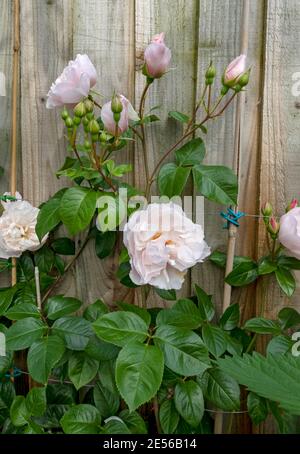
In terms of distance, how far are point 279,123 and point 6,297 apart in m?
0.93

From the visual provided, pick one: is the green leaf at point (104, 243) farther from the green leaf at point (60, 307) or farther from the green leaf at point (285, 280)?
the green leaf at point (285, 280)

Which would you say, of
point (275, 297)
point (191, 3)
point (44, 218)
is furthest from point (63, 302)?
point (191, 3)

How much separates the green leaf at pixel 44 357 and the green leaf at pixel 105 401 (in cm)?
22

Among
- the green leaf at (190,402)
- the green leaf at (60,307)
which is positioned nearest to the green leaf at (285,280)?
the green leaf at (190,402)

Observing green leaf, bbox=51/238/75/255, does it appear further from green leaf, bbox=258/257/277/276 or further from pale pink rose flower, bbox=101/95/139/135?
green leaf, bbox=258/257/277/276

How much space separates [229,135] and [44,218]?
578 mm

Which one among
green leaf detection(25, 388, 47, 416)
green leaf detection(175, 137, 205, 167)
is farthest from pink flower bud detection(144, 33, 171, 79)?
green leaf detection(25, 388, 47, 416)

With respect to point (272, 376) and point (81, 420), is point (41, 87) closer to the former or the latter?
point (81, 420)

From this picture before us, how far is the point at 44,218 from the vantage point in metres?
1.14

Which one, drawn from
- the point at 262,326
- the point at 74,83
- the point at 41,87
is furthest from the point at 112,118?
the point at 262,326
